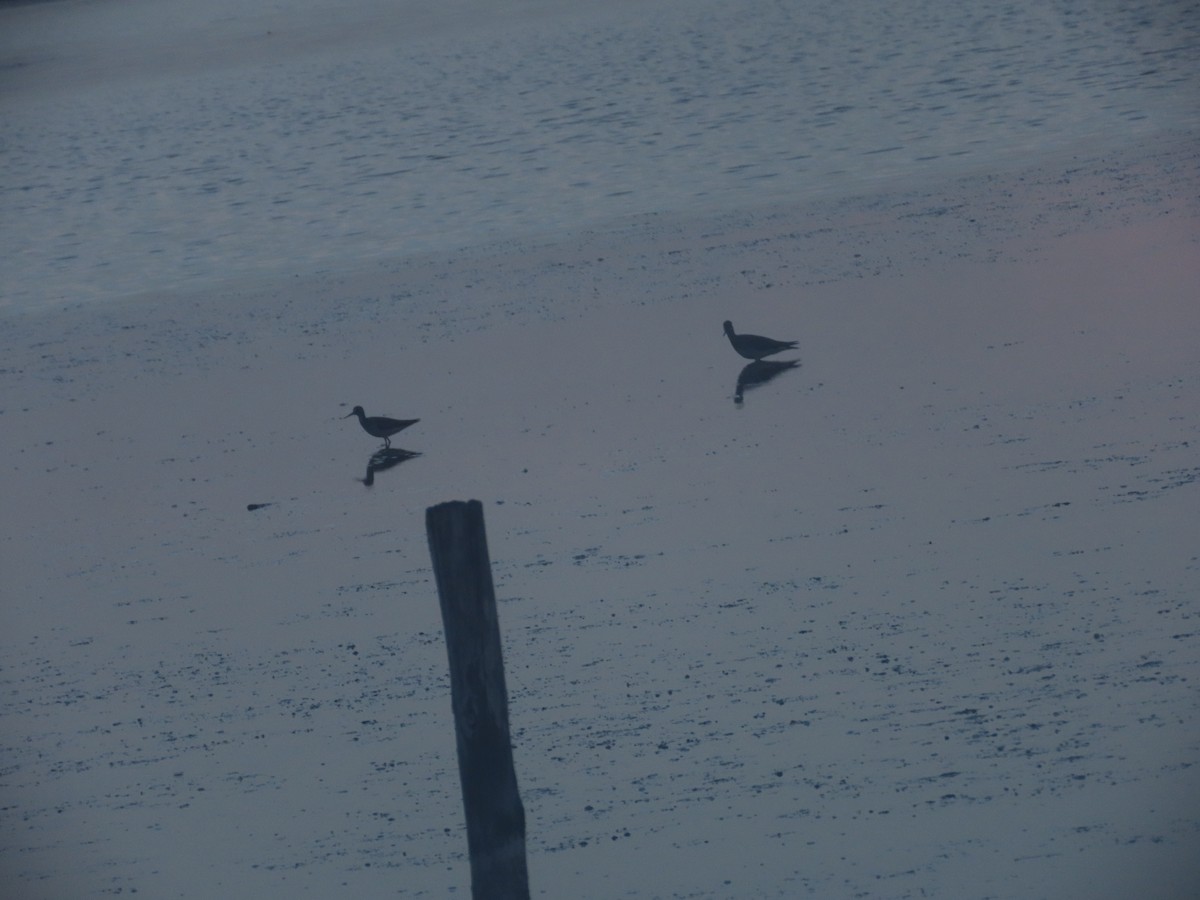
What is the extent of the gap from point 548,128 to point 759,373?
1827 cm

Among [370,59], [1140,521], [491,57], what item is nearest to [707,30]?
[491,57]

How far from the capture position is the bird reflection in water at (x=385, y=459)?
1187cm

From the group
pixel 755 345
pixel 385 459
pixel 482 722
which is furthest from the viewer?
pixel 755 345

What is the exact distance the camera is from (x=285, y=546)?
10773 millimetres

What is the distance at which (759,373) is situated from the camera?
12906mm

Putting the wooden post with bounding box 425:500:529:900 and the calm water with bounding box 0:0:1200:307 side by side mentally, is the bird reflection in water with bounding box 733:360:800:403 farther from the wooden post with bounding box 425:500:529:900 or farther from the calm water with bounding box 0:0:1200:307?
the calm water with bounding box 0:0:1200:307

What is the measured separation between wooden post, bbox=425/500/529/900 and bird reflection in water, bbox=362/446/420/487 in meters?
6.08

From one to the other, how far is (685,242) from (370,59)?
1120 inches

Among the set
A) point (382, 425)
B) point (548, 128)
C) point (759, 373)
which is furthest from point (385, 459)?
point (548, 128)

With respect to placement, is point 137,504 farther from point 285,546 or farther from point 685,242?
point 685,242

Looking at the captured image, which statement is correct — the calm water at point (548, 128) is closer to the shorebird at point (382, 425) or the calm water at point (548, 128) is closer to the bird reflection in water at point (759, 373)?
the bird reflection in water at point (759, 373)

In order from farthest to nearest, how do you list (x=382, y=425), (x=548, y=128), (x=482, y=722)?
(x=548, y=128) < (x=382, y=425) < (x=482, y=722)

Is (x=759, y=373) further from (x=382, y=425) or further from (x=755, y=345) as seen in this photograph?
(x=382, y=425)

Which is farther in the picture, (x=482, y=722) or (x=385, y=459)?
(x=385, y=459)
